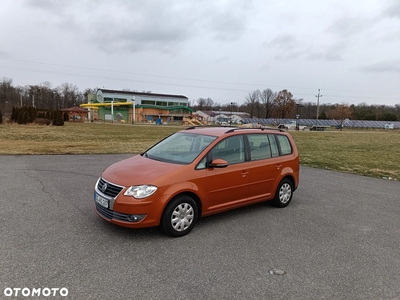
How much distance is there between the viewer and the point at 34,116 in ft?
125

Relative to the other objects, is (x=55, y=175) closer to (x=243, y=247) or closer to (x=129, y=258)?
(x=129, y=258)

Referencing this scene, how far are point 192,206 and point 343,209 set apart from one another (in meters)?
3.64

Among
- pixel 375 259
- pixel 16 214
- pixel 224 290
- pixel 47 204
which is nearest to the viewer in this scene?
pixel 224 290

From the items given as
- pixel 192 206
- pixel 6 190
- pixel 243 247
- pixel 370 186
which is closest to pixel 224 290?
pixel 243 247

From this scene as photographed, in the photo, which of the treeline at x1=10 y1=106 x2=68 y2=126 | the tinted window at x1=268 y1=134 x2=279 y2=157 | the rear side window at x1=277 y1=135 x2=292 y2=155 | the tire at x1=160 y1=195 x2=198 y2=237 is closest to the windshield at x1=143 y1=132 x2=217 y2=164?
the tire at x1=160 y1=195 x2=198 y2=237

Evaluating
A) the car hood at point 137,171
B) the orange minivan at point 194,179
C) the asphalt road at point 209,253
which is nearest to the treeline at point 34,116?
the asphalt road at point 209,253

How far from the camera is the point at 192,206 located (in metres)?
4.39

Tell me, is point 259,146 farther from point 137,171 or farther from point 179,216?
point 137,171

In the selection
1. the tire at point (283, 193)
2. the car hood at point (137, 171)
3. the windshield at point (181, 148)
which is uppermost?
the windshield at point (181, 148)

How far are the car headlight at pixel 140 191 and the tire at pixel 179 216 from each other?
0.37 meters

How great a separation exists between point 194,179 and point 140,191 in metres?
0.87

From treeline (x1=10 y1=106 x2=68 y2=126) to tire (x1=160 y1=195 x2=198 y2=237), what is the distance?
38.9 metres

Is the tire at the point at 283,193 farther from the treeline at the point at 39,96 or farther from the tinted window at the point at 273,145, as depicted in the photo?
the treeline at the point at 39,96

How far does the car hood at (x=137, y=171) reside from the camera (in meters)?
4.12
